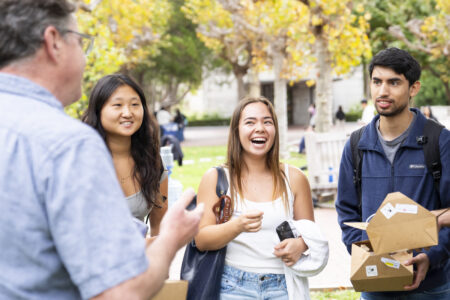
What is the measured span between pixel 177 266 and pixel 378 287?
158 inches

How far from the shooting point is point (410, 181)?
2.77 metres

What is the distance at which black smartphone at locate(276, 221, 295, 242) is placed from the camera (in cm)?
272

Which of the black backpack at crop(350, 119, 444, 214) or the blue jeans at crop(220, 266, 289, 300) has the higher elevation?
the black backpack at crop(350, 119, 444, 214)

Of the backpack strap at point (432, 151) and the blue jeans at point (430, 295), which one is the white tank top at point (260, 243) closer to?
the blue jeans at point (430, 295)

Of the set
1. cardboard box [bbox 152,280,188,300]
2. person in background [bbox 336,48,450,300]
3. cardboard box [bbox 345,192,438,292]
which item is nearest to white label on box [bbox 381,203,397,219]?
cardboard box [bbox 345,192,438,292]

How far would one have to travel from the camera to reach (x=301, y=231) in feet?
8.99

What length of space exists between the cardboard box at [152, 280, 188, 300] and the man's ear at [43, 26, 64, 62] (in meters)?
0.85

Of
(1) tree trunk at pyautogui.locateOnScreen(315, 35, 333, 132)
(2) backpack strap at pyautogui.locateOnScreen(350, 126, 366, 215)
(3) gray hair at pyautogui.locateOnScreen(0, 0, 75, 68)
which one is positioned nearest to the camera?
(3) gray hair at pyautogui.locateOnScreen(0, 0, 75, 68)

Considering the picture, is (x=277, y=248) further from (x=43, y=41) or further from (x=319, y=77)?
(x=319, y=77)

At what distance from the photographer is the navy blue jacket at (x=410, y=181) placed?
271 cm

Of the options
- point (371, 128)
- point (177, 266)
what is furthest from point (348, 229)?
point (177, 266)

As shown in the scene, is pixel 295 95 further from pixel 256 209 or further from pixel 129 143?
pixel 256 209

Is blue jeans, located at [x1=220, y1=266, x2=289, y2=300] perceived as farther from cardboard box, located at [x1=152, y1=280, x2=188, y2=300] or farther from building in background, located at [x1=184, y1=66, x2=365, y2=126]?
building in background, located at [x1=184, y1=66, x2=365, y2=126]

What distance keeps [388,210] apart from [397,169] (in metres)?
0.51
